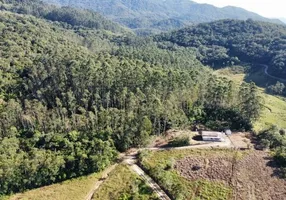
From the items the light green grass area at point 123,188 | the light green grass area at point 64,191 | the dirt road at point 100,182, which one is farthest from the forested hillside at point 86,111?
the light green grass area at point 123,188

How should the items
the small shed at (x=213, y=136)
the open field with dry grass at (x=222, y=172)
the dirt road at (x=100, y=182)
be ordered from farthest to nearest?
the small shed at (x=213, y=136)
the open field with dry grass at (x=222, y=172)
the dirt road at (x=100, y=182)

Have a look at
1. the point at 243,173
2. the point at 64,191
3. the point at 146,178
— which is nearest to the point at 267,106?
the point at 243,173

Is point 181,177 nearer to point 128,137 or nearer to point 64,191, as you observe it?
point 128,137

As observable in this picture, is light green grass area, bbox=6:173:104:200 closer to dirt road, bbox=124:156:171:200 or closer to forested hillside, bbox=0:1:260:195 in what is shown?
forested hillside, bbox=0:1:260:195

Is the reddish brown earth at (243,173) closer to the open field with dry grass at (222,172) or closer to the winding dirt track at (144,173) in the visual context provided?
the open field with dry grass at (222,172)

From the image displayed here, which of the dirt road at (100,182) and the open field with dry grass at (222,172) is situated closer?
the dirt road at (100,182)

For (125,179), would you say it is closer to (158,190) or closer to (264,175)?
(158,190)

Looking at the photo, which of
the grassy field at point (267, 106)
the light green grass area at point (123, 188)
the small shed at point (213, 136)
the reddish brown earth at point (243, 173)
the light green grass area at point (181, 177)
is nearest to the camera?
the light green grass area at point (123, 188)
